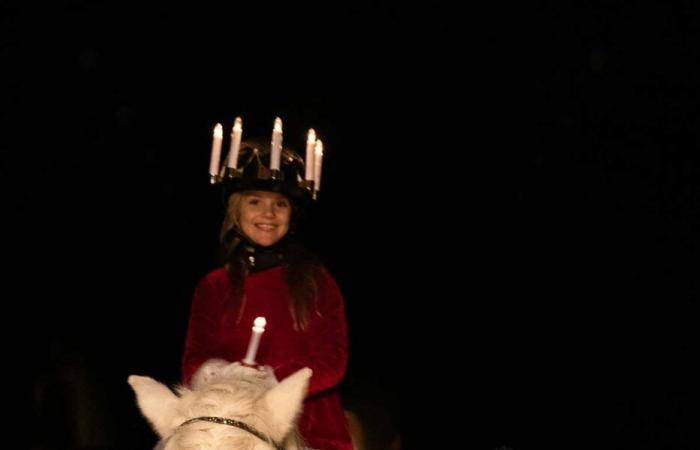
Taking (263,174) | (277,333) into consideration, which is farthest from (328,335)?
(263,174)

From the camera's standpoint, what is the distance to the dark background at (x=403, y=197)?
2.31m

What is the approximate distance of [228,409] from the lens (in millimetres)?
1160

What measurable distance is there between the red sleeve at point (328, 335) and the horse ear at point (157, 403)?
532 mm

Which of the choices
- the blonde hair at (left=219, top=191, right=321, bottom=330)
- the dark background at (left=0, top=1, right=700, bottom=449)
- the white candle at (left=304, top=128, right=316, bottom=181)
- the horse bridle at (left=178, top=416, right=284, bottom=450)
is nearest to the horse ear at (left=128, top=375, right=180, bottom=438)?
the horse bridle at (left=178, top=416, right=284, bottom=450)

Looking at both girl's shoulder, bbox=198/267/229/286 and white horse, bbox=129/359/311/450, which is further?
girl's shoulder, bbox=198/267/229/286

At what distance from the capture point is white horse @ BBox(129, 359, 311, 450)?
1106 millimetres

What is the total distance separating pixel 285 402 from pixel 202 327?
0.74m

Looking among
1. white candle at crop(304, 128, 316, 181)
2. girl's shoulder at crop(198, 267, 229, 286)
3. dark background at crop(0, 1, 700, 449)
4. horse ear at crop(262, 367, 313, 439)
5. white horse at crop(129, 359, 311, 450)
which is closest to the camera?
white horse at crop(129, 359, 311, 450)

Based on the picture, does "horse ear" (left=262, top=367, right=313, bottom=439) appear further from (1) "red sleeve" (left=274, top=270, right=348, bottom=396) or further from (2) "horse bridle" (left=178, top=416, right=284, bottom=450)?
(1) "red sleeve" (left=274, top=270, right=348, bottom=396)

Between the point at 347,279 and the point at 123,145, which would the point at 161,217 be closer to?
the point at 123,145

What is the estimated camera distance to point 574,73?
2.49m

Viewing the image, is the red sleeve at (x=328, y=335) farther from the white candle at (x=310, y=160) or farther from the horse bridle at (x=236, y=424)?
the horse bridle at (x=236, y=424)

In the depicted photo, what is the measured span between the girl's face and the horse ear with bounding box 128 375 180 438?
68 centimetres

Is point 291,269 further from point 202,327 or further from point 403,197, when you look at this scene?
point 403,197
